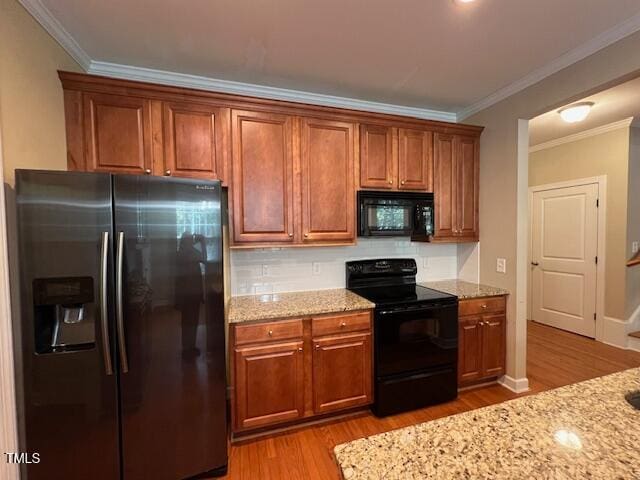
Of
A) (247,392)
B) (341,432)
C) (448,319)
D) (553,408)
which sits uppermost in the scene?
(553,408)

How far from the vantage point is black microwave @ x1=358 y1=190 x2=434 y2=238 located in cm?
249

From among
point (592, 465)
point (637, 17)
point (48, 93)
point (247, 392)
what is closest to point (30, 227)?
point (48, 93)

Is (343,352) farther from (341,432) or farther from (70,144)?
(70,144)

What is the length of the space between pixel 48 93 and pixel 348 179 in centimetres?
Result: 201

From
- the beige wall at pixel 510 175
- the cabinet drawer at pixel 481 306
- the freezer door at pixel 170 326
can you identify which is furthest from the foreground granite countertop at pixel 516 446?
the beige wall at pixel 510 175

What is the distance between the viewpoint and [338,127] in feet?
7.90

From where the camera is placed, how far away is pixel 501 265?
2.71 meters

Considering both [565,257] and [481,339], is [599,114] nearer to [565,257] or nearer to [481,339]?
[565,257]

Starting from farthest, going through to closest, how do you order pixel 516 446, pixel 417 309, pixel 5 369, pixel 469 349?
pixel 469 349
pixel 417 309
pixel 5 369
pixel 516 446

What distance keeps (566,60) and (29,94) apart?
3424 millimetres

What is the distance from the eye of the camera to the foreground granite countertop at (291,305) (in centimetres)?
201

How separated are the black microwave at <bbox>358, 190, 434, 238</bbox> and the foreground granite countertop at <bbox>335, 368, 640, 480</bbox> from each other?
173cm

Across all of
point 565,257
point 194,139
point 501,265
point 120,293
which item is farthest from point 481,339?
point 194,139

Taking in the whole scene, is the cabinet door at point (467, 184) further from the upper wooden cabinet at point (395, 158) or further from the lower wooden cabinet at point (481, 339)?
the lower wooden cabinet at point (481, 339)
